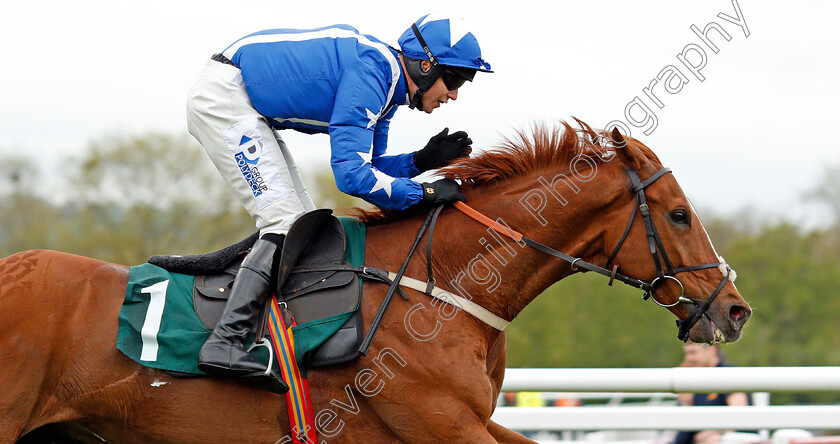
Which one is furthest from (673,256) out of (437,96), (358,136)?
(358,136)

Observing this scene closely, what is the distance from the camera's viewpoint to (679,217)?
3477mm

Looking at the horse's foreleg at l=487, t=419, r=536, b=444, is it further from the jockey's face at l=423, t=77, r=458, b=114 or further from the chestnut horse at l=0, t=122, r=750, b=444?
the jockey's face at l=423, t=77, r=458, b=114

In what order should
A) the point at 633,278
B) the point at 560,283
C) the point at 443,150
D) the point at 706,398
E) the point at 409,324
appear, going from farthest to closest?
the point at 560,283 → the point at 706,398 → the point at 443,150 → the point at 633,278 → the point at 409,324

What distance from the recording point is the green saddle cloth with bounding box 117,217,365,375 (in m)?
3.30

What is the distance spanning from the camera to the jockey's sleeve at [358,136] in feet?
11.0

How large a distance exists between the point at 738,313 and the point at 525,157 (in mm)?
1129

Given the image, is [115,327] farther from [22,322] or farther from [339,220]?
[339,220]

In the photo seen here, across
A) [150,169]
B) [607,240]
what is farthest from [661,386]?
[150,169]

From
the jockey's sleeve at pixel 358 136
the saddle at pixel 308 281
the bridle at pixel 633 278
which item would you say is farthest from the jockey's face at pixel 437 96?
the saddle at pixel 308 281

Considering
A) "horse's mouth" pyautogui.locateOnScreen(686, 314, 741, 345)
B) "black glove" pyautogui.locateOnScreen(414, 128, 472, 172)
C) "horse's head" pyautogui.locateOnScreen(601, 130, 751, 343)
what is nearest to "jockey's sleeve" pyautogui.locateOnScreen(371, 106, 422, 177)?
"black glove" pyautogui.locateOnScreen(414, 128, 472, 172)

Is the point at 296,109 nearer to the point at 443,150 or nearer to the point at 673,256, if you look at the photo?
the point at 443,150

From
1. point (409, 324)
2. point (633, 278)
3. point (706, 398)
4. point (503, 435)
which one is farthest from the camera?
point (706, 398)

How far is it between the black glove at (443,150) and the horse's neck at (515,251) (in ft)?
1.58

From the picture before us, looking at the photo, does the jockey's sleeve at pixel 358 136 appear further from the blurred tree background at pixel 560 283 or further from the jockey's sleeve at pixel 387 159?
the blurred tree background at pixel 560 283
